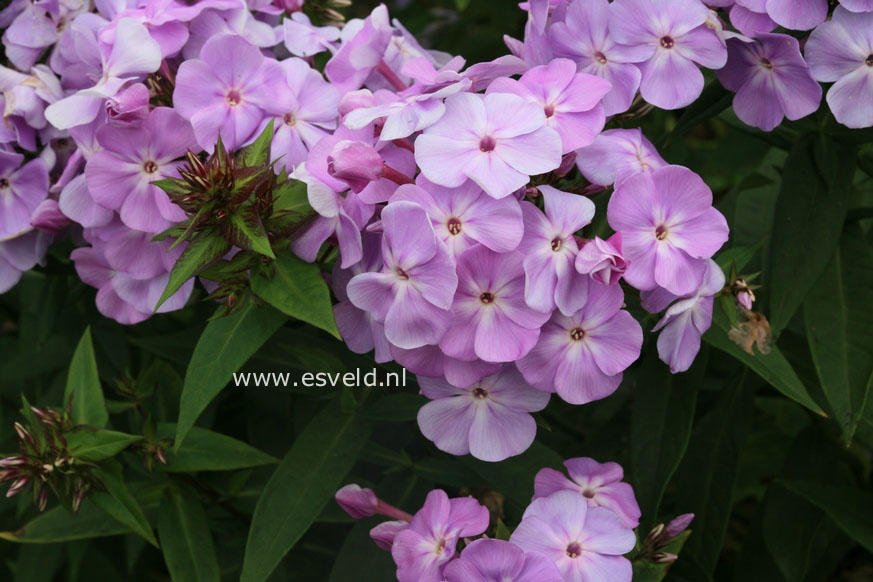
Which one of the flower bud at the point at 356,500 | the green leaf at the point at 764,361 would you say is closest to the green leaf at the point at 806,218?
the green leaf at the point at 764,361

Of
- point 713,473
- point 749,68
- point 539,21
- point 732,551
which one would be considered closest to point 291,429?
point 713,473

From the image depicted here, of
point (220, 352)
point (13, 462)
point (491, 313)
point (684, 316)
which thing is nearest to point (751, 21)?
point (684, 316)

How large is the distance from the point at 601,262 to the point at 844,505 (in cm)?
70

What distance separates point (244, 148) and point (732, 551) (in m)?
1.37

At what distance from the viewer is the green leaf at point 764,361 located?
104 cm

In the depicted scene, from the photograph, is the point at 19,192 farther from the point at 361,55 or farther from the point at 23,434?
the point at 361,55

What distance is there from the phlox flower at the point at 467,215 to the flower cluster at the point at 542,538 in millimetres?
268

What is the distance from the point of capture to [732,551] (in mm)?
1907

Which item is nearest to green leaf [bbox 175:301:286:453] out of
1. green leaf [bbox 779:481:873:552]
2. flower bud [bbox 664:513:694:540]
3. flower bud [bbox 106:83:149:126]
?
flower bud [bbox 106:83:149:126]

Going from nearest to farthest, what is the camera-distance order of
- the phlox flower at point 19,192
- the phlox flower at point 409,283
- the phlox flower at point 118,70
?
the phlox flower at point 409,283 → the phlox flower at point 118,70 → the phlox flower at point 19,192

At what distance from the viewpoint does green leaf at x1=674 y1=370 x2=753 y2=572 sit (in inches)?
50.9

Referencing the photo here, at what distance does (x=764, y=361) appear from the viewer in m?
1.06

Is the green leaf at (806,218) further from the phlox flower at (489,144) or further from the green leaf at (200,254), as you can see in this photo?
the green leaf at (200,254)

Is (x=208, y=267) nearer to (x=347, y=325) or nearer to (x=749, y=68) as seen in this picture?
(x=347, y=325)
